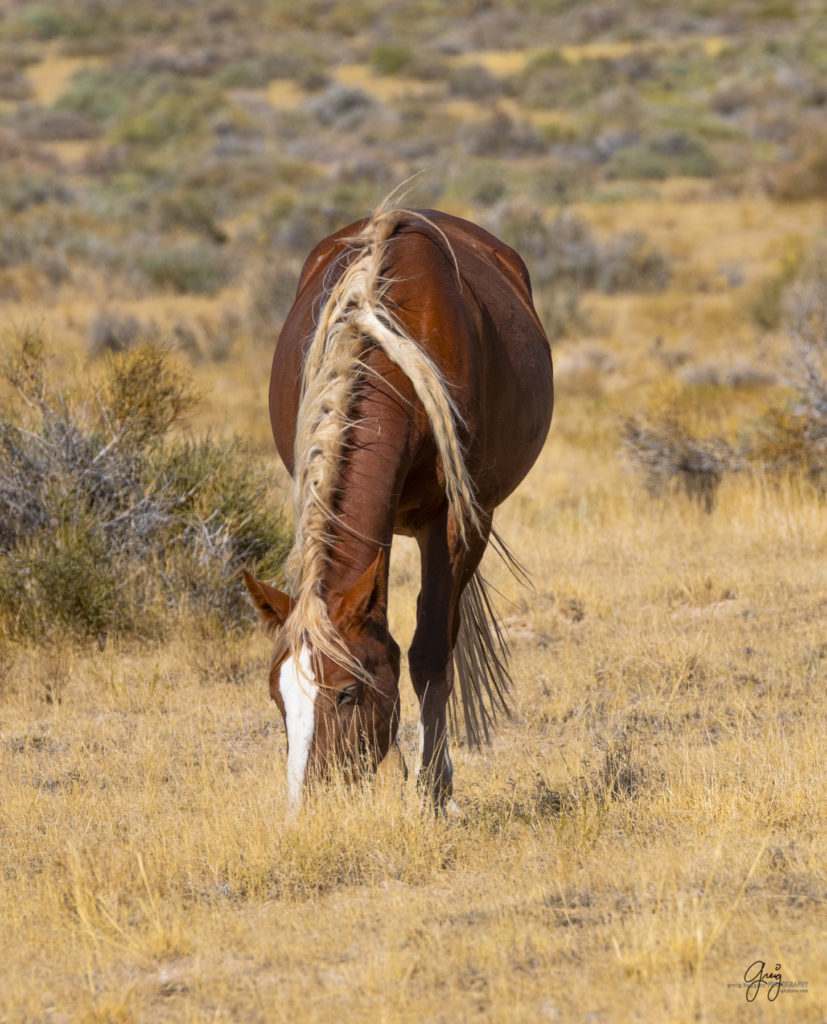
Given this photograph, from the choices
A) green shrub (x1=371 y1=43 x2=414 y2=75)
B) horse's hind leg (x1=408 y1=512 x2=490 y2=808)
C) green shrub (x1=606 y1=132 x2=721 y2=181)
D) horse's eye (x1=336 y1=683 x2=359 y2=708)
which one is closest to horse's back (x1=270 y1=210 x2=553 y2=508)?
horse's hind leg (x1=408 y1=512 x2=490 y2=808)

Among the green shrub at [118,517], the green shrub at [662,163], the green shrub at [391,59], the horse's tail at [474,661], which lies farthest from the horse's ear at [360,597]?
the green shrub at [391,59]

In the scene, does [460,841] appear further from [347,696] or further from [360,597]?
[360,597]

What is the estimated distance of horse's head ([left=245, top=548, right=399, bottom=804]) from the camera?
359cm

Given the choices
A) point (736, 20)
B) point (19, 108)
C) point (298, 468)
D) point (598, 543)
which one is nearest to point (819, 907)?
point (298, 468)

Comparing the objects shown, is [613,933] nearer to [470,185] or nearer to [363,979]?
[363,979]

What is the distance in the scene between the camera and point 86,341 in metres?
14.3

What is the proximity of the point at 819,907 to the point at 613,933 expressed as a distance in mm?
610

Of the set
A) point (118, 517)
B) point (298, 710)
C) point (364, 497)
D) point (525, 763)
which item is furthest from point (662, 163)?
point (298, 710)

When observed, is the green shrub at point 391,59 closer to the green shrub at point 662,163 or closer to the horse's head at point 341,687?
the green shrub at point 662,163

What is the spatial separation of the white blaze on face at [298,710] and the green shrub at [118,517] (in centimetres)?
327

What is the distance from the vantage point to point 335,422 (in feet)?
12.9

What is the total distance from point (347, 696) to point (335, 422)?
0.86 m

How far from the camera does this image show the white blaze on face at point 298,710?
3574mm

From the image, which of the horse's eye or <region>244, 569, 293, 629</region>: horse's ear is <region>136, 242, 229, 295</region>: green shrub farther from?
the horse's eye
